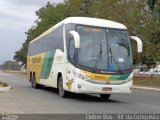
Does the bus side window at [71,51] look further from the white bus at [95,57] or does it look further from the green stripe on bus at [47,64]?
the green stripe on bus at [47,64]

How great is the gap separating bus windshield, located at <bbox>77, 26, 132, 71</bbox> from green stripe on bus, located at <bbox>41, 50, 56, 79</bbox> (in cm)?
448

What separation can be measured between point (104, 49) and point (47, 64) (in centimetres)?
676

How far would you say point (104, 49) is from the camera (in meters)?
20.7

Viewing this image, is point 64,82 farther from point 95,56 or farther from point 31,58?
point 31,58

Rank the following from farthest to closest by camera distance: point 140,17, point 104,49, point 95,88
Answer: point 140,17
point 104,49
point 95,88

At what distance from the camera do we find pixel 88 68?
2025 cm

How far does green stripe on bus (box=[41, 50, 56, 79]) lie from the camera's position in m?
25.6

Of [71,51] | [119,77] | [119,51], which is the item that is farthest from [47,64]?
[119,77]

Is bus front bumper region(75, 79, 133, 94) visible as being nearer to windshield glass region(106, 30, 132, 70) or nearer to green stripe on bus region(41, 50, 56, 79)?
windshield glass region(106, 30, 132, 70)

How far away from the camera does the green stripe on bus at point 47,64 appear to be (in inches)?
1009

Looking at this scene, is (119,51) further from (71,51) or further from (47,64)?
(47,64)

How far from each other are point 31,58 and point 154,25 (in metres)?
19.2

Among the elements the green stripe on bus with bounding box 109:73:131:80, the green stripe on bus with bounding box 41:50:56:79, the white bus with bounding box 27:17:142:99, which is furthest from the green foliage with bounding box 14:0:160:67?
the green stripe on bus with bounding box 109:73:131:80

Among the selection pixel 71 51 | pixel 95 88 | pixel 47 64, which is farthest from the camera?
pixel 47 64
